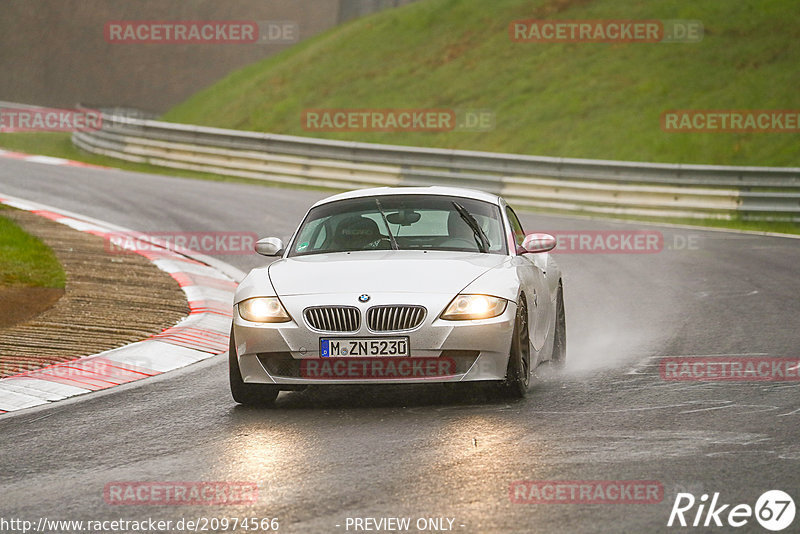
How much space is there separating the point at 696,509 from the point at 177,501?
228 cm

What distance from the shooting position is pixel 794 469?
591cm

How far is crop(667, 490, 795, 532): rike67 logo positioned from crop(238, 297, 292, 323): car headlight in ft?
10.2

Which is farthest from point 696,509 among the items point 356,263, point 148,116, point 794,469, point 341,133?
point 148,116

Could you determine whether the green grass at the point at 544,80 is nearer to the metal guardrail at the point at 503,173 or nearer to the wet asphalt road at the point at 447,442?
the metal guardrail at the point at 503,173

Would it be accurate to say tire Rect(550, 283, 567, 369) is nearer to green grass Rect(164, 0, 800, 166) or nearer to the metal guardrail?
the metal guardrail

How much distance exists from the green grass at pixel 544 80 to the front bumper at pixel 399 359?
1995cm

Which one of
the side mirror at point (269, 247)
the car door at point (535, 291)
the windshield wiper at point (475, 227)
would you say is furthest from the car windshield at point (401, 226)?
Answer: the car door at point (535, 291)

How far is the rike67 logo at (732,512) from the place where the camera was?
5.10m

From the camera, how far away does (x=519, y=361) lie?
7844 millimetres

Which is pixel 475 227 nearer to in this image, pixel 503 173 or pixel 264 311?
pixel 264 311

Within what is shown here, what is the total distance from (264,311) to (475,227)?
1.87m

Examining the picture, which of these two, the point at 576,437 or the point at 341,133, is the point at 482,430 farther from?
the point at 341,133

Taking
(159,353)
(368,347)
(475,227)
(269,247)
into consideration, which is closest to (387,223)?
(475,227)

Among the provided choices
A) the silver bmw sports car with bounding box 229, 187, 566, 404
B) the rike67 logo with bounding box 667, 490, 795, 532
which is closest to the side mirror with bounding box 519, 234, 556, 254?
the silver bmw sports car with bounding box 229, 187, 566, 404
